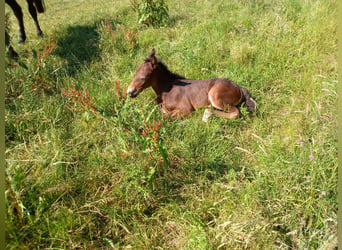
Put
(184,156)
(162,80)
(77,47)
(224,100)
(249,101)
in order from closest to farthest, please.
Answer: (184,156) < (224,100) < (249,101) < (162,80) < (77,47)

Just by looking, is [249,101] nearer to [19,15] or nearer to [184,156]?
[184,156]

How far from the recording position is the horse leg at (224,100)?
125 inches

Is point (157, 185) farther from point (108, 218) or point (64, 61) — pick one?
point (64, 61)

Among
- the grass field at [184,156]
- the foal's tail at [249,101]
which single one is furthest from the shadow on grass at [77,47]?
the foal's tail at [249,101]

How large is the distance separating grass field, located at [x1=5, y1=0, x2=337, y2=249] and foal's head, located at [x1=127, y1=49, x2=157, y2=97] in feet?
0.66

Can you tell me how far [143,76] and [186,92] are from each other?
0.65 meters

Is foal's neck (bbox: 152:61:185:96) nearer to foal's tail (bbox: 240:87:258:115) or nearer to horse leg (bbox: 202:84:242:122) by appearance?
horse leg (bbox: 202:84:242:122)

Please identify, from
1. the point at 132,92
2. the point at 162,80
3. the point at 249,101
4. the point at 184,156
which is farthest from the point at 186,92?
the point at 184,156

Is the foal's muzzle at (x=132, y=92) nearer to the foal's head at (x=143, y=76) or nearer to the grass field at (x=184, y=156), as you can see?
the foal's head at (x=143, y=76)

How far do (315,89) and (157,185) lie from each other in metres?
2.64

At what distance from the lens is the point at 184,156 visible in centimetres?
270

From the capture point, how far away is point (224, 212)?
2131mm

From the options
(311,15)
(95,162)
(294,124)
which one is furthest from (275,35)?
(95,162)

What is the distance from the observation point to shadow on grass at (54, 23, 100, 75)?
481cm
